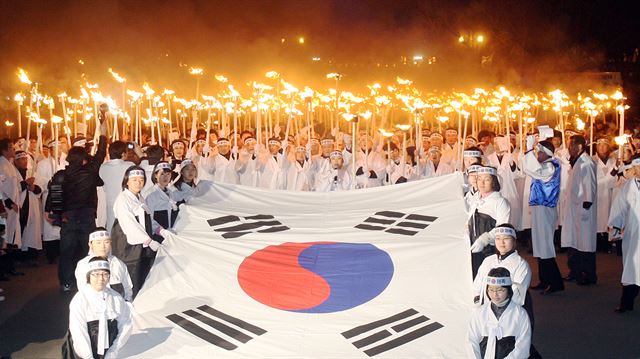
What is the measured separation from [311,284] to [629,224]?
381cm

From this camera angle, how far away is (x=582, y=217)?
8828 mm

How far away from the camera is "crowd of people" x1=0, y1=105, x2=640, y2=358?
5.04 m

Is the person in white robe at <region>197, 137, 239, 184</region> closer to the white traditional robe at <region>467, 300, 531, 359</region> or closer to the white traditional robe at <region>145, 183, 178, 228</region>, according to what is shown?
the white traditional robe at <region>145, 183, 178, 228</region>

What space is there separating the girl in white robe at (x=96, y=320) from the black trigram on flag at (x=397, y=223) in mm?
2258

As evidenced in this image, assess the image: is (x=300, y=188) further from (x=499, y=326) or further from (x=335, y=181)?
(x=499, y=326)

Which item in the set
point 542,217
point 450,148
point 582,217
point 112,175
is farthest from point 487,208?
point 450,148

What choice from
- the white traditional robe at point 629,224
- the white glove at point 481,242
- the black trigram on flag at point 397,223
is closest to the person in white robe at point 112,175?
the black trigram on flag at point 397,223

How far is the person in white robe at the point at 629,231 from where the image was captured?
23.7ft

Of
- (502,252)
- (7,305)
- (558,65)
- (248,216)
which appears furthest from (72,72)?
(558,65)

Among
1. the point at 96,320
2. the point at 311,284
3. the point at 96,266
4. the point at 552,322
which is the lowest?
the point at 552,322

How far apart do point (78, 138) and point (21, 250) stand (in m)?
2.13

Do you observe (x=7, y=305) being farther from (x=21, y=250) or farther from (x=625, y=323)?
A: (x=625, y=323)

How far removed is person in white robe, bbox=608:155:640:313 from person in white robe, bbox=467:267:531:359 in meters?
2.98

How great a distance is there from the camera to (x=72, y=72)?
14.5 metres
